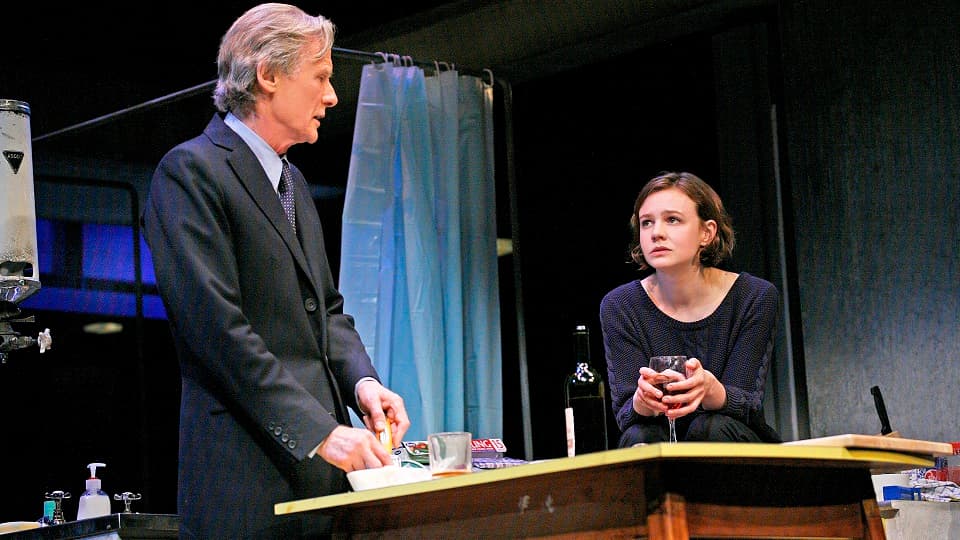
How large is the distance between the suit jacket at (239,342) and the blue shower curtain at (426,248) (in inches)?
64.2

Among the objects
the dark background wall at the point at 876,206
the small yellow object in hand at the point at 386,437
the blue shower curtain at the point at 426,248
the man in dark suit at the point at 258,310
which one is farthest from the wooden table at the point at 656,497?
the blue shower curtain at the point at 426,248

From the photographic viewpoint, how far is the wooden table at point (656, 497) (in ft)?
4.06

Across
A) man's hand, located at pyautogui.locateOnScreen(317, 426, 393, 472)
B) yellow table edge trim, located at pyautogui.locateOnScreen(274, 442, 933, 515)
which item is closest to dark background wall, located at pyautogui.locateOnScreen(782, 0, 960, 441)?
yellow table edge trim, located at pyautogui.locateOnScreen(274, 442, 933, 515)

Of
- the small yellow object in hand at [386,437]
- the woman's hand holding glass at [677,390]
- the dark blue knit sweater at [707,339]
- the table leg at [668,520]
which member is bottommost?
the table leg at [668,520]

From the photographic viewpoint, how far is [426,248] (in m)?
3.57

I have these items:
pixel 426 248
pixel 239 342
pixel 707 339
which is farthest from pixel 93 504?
pixel 707 339

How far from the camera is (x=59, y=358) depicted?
381cm

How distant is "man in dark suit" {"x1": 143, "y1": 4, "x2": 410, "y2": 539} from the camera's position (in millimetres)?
1646

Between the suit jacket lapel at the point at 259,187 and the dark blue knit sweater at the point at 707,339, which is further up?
the suit jacket lapel at the point at 259,187

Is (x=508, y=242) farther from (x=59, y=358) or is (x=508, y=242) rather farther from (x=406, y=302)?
(x=59, y=358)

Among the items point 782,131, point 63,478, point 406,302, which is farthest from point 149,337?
point 782,131

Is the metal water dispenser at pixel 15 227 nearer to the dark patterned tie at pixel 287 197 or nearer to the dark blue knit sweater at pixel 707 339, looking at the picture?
the dark patterned tie at pixel 287 197

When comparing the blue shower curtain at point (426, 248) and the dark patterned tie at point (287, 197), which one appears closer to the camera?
the dark patterned tie at point (287, 197)

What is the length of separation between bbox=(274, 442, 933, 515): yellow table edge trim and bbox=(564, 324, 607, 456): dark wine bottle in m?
0.82
